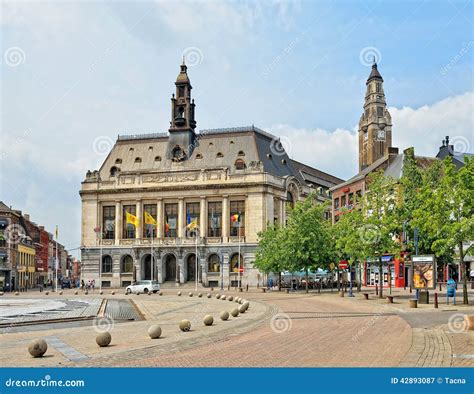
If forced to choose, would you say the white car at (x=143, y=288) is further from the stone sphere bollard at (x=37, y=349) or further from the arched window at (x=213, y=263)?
the stone sphere bollard at (x=37, y=349)

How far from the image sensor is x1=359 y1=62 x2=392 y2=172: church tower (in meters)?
143

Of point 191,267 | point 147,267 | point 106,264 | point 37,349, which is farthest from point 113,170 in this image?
point 37,349

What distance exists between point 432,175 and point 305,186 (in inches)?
1777

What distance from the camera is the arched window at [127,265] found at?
101 metres

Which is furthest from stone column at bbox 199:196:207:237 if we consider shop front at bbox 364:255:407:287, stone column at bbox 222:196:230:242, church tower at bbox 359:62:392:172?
church tower at bbox 359:62:392:172

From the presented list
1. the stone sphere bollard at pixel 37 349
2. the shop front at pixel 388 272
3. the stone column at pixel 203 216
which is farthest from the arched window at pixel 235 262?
the stone sphere bollard at pixel 37 349

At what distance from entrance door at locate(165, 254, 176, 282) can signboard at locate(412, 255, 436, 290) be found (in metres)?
64.6

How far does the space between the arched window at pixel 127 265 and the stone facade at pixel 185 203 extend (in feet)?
0.52

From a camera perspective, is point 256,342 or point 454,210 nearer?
point 256,342

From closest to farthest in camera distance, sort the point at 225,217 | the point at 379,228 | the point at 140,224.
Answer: the point at 379,228 < the point at 225,217 < the point at 140,224

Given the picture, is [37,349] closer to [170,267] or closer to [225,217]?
[225,217]

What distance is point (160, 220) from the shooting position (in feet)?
332

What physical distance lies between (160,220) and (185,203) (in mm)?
4803

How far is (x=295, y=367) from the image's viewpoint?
14461 millimetres
